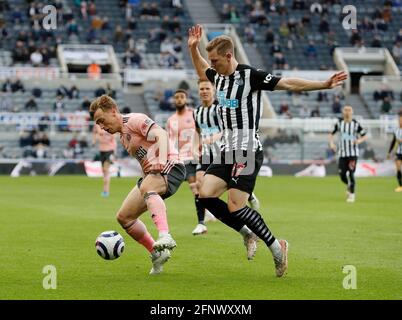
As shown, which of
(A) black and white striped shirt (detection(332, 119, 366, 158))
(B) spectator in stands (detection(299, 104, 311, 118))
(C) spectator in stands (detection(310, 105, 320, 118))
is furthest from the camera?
(B) spectator in stands (detection(299, 104, 311, 118))

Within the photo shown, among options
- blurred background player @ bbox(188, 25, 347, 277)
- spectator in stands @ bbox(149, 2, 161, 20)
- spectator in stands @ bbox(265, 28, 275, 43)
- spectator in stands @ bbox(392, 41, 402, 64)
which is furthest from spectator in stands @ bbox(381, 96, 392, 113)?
blurred background player @ bbox(188, 25, 347, 277)

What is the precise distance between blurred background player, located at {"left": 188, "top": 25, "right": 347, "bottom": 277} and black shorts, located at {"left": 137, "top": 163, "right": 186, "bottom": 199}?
0.31 meters

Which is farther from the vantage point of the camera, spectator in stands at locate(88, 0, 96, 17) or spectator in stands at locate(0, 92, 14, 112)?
spectator in stands at locate(88, 0, 96, 17)

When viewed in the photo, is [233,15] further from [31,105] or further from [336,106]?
[31,105]

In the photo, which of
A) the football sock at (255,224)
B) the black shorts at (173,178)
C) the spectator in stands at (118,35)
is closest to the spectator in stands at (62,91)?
the spectator in stands at (118,35)

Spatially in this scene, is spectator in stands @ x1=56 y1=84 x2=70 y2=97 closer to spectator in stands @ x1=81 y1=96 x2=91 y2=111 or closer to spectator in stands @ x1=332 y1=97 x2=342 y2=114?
spectator in stands @ x1=81 y1=96 x2=91 y2=111

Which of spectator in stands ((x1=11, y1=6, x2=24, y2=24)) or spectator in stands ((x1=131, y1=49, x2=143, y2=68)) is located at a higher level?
spectator in stands ((x1=11, y1=6, x2=24, y2=24))

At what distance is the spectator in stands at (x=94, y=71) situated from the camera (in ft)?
154

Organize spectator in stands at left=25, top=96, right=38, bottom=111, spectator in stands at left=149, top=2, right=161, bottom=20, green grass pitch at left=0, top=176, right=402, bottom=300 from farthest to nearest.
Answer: spectator in stands at left=149, top=2, right=161, bottom=20
spectator in stands at left=25, top=96, right=38, bottom=111
green grass pitch at left=0, top=176, right=402, bottom=300

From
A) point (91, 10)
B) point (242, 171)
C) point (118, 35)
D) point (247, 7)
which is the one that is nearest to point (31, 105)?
point (118, 35)

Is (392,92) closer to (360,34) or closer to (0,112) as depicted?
(360,34)

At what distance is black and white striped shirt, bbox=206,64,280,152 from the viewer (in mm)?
10898

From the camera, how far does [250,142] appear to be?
35.8 feet
